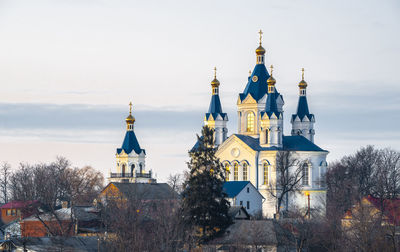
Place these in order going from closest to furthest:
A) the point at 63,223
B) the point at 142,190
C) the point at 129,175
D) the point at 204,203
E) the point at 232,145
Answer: the point at 204,203
the point at 63,223
the point at 142,190
the point at 232,145
the point at 129,175

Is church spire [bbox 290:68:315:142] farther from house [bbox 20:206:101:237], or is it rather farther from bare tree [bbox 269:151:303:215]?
house [bbox 20:206:101:237]

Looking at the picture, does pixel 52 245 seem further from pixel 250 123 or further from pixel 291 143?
pixel 250 123

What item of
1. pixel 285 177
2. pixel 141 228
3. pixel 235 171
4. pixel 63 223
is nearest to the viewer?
pixel 141 228

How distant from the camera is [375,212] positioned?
72500mm

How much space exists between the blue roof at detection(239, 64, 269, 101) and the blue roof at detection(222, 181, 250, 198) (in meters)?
9.86

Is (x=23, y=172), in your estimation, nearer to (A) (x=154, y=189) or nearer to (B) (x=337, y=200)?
(A) (x=154, y=189)

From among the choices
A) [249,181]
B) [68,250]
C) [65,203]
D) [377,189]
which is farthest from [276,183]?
[68,250]

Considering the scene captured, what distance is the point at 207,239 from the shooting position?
→ 61531 millimetres

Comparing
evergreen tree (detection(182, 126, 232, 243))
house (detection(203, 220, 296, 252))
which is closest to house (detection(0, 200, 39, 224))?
evergreen tree (detection(182, 126, 232, 243))

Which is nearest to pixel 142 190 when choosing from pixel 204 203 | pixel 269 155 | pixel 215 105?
pixel 269 155

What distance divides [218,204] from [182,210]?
233 cm

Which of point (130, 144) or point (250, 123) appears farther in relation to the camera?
point (130, 144)

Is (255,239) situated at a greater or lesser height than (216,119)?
lesser

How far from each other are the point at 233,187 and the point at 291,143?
7.76 metres
